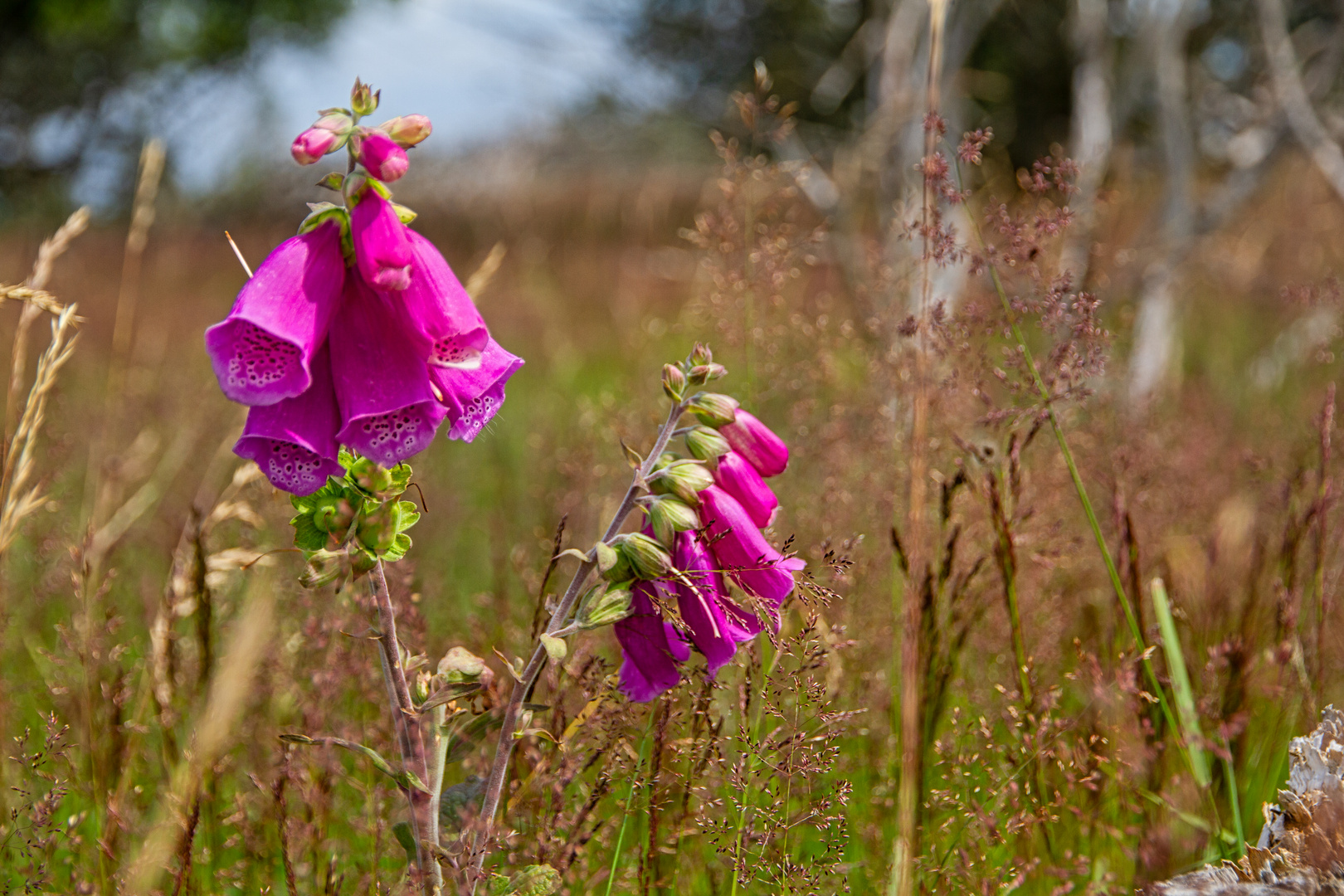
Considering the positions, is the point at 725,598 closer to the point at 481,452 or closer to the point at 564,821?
the point at 564,821

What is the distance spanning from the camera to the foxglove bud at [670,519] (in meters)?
0.98

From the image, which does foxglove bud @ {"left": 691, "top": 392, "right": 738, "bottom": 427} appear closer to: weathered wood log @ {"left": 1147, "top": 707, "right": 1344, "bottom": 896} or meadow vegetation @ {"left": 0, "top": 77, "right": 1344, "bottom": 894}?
meadow vegetation @ {"left": 0, "top": 77, "right": 1344, "bottom": 894}

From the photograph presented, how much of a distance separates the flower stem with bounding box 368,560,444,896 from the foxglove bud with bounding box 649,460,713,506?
0.31 meters

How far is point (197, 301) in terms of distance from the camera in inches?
386

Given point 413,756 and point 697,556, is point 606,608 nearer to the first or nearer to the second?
point 697,556

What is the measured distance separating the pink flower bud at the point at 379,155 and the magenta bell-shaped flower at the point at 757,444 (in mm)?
448

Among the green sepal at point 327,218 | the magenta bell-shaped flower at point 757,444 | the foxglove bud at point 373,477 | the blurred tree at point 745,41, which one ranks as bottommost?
the foxglove bud at point 373,477

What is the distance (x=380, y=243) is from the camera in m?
0.87

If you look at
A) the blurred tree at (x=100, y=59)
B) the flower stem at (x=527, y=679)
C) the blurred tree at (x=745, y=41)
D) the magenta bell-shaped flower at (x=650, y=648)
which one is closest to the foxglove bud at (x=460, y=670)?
the flower stem at (x=527, y=679)

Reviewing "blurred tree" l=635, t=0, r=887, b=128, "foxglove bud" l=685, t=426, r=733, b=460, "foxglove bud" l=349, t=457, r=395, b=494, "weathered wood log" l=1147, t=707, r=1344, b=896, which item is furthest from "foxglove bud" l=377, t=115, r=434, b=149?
"blurred tree" l=635, t=0, r=887, b=128

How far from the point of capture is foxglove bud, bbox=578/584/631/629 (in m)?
0.96

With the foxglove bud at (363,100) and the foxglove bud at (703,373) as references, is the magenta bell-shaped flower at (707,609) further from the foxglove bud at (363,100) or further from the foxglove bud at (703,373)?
the foxglove bud at (363,100)

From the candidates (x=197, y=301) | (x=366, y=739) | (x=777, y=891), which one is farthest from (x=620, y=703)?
(x=197, y=301)

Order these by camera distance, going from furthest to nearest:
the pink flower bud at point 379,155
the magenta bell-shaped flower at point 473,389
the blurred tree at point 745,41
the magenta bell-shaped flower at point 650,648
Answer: the blurred tree at point 745,41
the magenta bell-shaped flower at point 650,648
the magenta bell-shaped flower at point 473,389
the pink flower bud at point 379,155
